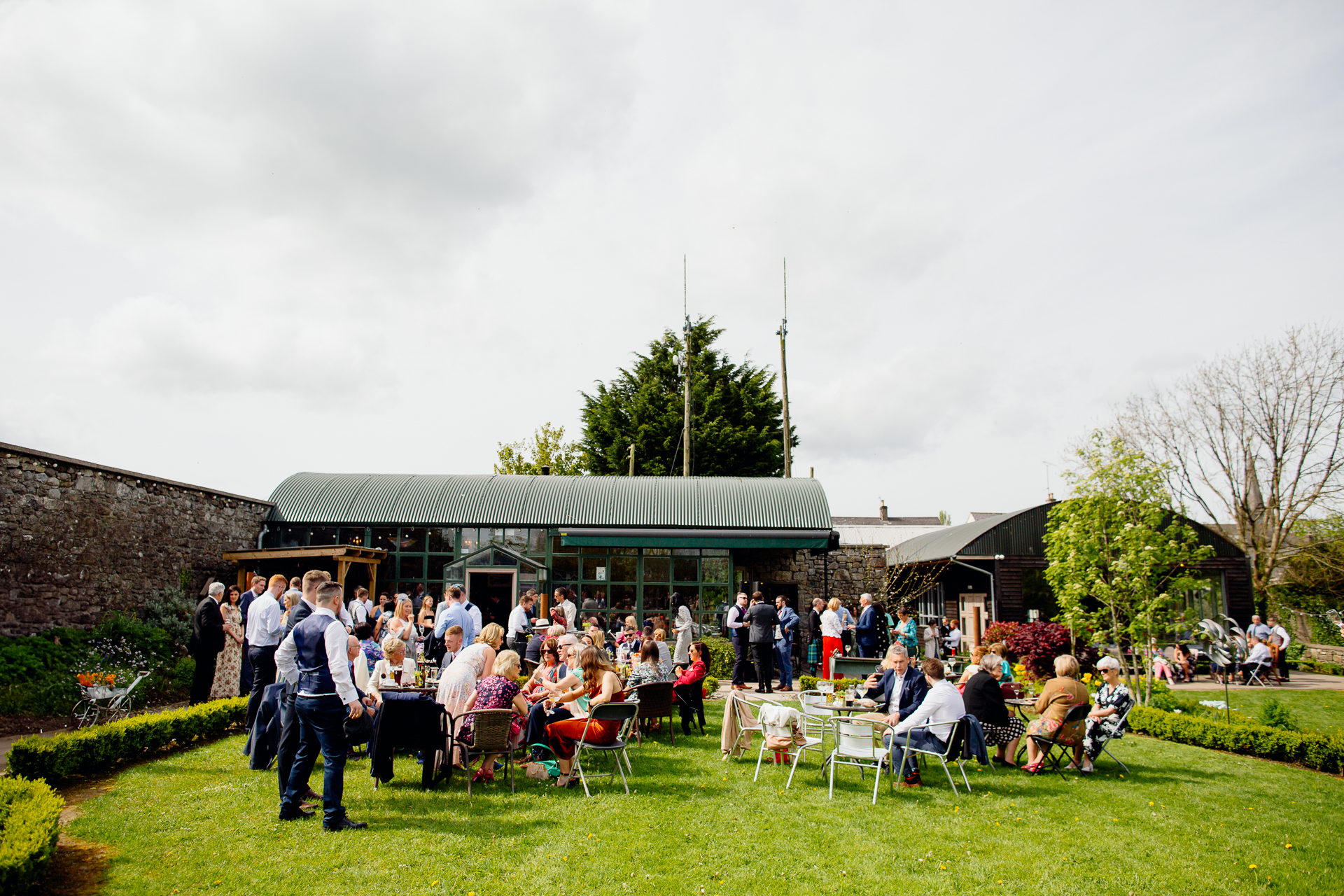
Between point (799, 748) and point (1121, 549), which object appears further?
point (1121, 549)

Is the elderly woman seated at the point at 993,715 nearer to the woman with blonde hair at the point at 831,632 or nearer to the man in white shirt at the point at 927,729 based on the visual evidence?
the man in white shirt at the point at 927,729

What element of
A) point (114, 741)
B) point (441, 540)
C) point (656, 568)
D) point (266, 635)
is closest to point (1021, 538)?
point (656, 568)

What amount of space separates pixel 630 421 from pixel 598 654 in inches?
1020

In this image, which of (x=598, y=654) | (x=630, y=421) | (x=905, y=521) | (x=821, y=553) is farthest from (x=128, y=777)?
(x=905, y=521)

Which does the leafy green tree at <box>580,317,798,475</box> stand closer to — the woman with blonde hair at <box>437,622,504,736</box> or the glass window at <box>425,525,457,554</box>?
the glass window at <box>425,525,457,554</box>

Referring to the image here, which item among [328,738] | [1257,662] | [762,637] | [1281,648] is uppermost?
[762,637]

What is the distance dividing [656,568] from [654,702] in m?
9.79

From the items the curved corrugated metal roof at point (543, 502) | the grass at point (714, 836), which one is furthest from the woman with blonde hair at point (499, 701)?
the curved corrugated metal roof at point (543, 502)

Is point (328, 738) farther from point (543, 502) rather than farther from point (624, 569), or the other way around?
point (543, 502)

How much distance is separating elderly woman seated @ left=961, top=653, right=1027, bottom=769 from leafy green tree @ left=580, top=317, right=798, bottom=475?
79.9 feet

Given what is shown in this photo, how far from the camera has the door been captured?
17656 millimetres

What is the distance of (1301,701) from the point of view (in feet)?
47.1

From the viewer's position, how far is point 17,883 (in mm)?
4156

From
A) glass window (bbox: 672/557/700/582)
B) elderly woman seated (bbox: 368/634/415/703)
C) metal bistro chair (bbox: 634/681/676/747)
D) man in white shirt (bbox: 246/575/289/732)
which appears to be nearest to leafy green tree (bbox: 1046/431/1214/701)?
metal bistro chair (bbox: 634/681/676/747)
